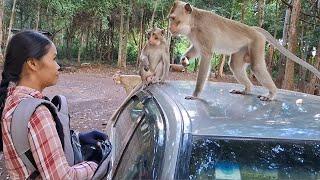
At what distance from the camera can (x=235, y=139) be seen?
197 cm

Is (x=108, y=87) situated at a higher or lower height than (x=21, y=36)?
lower

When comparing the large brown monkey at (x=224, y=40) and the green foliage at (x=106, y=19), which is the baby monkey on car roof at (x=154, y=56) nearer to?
the large brown monkey at (x=224, y=40)

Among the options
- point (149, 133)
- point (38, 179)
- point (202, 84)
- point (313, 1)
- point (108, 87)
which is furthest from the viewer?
point (108, 87)

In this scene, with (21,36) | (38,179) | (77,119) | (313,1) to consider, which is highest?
(313,1)

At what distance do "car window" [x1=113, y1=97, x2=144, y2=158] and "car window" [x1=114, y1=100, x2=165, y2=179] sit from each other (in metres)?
0.30

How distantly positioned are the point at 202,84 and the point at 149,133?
166 centimetres

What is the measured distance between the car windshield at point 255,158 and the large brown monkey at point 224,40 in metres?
2.27

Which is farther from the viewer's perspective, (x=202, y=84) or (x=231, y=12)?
(x=231, y=12)

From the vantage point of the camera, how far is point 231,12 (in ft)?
68.4

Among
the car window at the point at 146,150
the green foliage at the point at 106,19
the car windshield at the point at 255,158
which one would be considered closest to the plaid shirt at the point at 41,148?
the car window at the point at 146,150

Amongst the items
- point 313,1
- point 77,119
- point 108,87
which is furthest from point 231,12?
point 77,119

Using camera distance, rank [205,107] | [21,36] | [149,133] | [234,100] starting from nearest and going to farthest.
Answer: [21,36]
[149,133]
[205,107]
[234,100]

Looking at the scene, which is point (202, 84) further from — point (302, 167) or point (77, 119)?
point (77, 119)

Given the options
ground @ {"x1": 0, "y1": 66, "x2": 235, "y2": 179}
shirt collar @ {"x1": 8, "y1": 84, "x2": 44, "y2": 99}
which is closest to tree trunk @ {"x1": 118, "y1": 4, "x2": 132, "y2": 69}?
ground @ {"x1": 0, "y1": 66, "x2": 235, "y2": 179}
